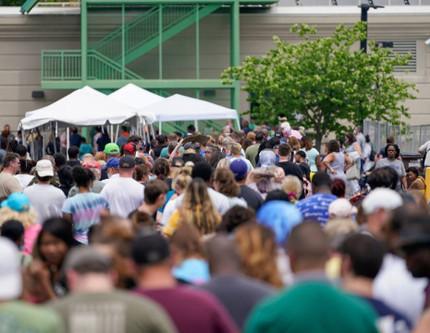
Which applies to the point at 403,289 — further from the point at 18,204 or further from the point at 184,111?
the point at 184,111

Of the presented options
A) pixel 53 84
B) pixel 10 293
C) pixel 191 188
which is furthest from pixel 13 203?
pixel 53 84

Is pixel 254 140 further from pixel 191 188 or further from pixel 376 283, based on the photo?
pixel 376 283

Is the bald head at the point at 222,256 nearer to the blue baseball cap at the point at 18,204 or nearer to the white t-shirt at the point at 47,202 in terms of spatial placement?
the blue baseball cap at the point at 18,204

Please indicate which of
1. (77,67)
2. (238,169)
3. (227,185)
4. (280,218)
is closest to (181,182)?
(227,185)

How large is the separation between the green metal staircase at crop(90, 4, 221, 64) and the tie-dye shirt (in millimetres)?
30784

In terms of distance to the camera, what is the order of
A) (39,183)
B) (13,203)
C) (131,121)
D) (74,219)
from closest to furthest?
(13,203)
(74,219)
(39,183)
(131,121)

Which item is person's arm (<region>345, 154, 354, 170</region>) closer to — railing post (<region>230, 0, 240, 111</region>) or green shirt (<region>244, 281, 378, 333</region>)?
railing post (<region>230, 0, 240, 111</region>)

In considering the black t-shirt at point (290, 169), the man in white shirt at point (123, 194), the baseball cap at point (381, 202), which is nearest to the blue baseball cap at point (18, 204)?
the man in white shirt at point (123, 194)

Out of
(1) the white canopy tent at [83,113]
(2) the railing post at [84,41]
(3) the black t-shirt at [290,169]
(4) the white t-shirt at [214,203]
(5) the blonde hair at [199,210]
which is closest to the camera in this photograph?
(5) the blonde hair at [199,210]

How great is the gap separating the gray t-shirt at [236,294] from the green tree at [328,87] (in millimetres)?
29431

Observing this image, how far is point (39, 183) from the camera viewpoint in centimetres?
1689

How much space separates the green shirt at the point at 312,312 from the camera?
7508 millimetres

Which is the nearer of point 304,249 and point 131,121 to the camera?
point 304,249

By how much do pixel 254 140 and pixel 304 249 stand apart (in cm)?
2156
